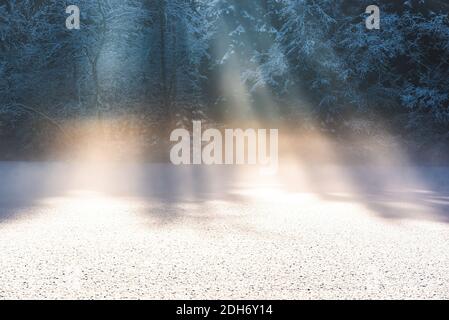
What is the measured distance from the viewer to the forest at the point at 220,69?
58.4 ft

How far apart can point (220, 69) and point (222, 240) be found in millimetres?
14683

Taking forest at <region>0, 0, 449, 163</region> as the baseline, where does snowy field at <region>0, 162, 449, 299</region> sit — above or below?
below

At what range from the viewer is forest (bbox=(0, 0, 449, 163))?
17.8m

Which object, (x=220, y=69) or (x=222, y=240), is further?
(x=220, y=69)

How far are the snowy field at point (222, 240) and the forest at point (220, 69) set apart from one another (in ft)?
26.6

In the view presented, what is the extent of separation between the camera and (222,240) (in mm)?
5211

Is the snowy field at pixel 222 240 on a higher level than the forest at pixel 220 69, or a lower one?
lower

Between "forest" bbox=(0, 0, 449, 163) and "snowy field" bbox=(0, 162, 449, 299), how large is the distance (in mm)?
8099

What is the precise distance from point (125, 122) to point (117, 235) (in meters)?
Result: 14.0

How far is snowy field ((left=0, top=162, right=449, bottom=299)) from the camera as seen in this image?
3.74 metres

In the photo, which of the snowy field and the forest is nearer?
the snowy field

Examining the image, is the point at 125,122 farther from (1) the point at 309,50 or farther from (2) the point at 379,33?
(2) the point at 379,33

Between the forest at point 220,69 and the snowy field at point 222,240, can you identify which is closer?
the snowy field at point 222,240

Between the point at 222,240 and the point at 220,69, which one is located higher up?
the point at 220,69
